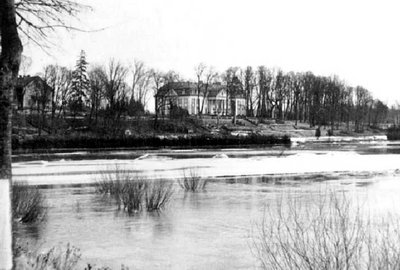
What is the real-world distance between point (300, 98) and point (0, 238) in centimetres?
13237

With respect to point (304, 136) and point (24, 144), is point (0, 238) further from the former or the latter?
point (304, 136)

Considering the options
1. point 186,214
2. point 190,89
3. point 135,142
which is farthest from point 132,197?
point 190,89

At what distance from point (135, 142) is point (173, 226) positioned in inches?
2062

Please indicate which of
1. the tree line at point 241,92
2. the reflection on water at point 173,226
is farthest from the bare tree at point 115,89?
the reflection on water at point 173,226

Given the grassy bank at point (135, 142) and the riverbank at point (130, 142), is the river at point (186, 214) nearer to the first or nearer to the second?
the riverbank at point (130, 142)

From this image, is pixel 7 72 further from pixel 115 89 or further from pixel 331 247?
pixel 115 89

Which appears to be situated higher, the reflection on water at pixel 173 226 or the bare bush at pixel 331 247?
the bare bush at pixel 331 247

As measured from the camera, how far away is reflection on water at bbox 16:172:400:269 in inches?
510

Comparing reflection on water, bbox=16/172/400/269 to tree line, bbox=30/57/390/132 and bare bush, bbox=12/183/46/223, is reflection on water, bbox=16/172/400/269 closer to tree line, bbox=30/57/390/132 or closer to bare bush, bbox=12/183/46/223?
bare bush, bbox=12/183/46/223

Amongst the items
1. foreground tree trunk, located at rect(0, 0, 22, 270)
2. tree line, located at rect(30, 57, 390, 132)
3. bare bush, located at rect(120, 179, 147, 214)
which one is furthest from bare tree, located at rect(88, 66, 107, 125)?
foreground tree trunk, located at rect(0, 0, 22, 270)

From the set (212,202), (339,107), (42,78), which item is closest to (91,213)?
(212,202)

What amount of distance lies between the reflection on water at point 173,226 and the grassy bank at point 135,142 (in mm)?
37738

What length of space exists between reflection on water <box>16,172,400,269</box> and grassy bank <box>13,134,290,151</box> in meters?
37.7

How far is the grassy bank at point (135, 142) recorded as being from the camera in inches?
2491
